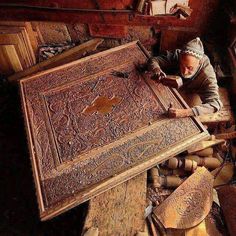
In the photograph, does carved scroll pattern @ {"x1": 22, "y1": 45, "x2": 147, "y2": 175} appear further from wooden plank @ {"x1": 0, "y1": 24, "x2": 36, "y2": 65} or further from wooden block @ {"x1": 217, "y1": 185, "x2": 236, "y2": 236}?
wooden block @ {"x1": 217, "y1": 185, "x2": 236, "y2": 236}

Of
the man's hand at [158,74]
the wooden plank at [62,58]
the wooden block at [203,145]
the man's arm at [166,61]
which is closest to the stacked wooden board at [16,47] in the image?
the wooden plank at [62,58]

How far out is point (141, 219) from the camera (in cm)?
285

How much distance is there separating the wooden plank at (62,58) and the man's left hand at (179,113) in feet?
6.02

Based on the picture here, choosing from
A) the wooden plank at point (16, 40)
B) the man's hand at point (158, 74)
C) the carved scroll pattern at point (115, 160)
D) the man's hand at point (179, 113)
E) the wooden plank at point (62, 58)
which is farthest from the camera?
the wooden plank at point (62, 58)

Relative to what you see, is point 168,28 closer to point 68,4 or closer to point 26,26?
point 68,4

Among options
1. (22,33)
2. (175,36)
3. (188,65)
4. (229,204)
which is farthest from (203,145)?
(22,33)

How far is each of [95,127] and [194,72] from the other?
142 centimetres

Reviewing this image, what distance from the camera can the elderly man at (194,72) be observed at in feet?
10.9

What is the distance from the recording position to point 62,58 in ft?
14.2

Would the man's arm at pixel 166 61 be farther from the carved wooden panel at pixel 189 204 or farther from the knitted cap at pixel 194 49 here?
the carved wooden panel at pixel 189 204

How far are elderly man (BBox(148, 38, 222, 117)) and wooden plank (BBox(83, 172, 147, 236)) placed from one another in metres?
1.00

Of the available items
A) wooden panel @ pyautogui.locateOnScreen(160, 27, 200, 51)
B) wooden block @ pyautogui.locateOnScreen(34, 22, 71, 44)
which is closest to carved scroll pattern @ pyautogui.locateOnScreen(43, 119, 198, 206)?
wooden panel @ pyautogui.locateOnScreen(160, 27, 200, 51)

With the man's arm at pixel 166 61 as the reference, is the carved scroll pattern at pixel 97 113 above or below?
below

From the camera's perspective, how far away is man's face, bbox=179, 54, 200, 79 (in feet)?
11.0
